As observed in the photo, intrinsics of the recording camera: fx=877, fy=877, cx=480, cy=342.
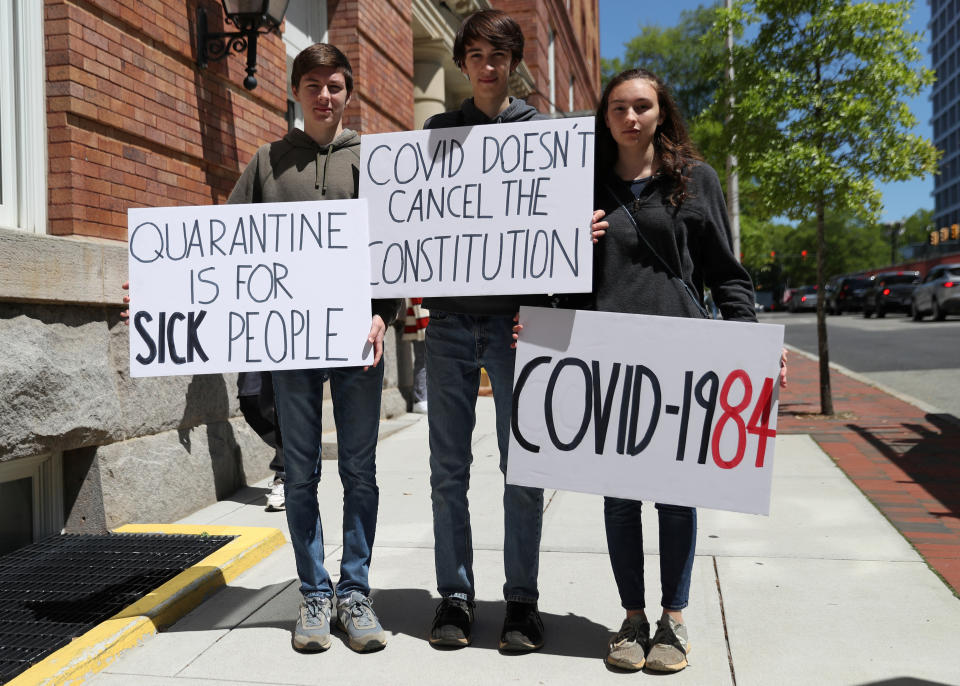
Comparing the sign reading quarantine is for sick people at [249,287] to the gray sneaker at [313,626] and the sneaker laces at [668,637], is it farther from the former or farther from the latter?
the sneaker laces at [668,637]

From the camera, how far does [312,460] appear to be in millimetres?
3287

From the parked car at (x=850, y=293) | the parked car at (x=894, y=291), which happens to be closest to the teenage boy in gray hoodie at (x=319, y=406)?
the parked car at (x=894, y=291)

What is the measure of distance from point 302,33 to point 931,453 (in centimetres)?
647

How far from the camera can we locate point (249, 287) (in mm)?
3252

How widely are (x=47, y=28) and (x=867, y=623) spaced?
474 centimetres

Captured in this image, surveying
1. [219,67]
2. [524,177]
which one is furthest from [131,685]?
[219,67]

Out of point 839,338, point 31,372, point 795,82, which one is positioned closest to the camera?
point 31,372

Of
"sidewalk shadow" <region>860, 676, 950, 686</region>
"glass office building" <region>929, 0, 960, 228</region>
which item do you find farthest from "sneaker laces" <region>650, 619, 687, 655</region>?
"glass office building" <region>929, 0, 960, 228</region>

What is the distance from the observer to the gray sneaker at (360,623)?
318 centimetres

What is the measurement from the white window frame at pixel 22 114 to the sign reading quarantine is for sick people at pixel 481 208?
7.43ft

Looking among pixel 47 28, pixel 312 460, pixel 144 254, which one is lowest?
pixel 312 460

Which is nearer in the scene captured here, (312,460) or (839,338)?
(312,460)

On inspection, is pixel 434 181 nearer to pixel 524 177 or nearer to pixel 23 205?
pixel 524 177

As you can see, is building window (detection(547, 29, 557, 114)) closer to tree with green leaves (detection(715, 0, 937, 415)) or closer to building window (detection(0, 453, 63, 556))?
tree with green leaves (detection(715, 0, 937, 415))
